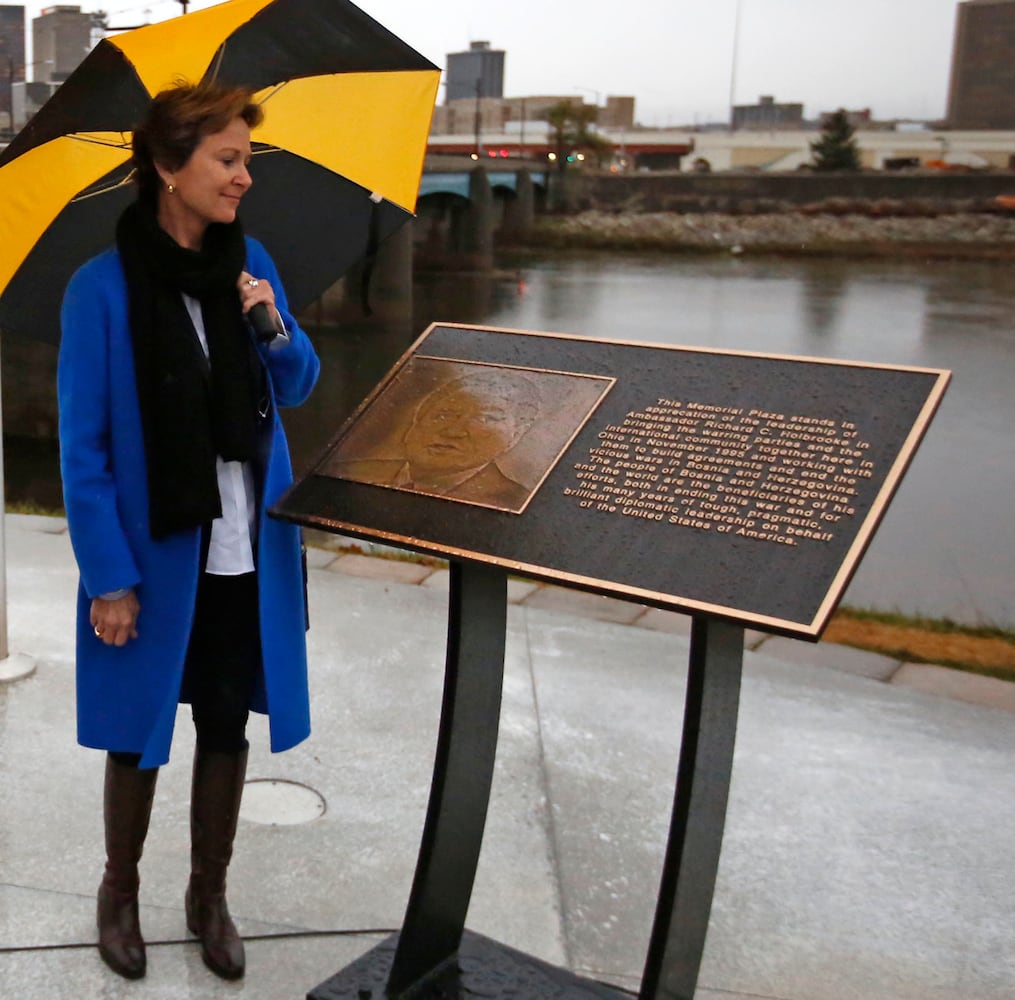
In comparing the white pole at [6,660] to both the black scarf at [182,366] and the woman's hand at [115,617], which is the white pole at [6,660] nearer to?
the woman's hand at [115,617]

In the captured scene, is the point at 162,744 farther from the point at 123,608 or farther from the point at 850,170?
the point at 850,170

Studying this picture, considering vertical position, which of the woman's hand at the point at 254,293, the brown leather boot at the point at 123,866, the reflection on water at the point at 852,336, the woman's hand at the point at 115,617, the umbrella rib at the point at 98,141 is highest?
the umbrella rib at the point at 98,141

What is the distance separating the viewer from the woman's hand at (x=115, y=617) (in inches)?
83.4

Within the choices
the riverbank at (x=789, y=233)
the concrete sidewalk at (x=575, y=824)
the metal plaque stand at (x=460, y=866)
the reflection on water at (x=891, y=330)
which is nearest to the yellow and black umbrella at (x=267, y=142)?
the metal plaque stand at (x=460, y=866)

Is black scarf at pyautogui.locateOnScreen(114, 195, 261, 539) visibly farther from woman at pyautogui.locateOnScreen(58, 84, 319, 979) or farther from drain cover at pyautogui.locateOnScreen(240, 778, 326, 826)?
drain cover at pyautogui.locateOnScreen(240, 778, 326, 826)

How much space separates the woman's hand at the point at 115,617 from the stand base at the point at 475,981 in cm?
78

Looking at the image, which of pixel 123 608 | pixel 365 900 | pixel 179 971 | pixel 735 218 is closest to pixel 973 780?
pixel 365 900

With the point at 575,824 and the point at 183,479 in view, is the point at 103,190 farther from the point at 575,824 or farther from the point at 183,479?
the point at 575,824

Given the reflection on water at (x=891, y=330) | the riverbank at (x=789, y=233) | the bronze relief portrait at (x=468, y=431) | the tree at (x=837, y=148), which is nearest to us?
the bronze relief portrait at (x=468, y=431)

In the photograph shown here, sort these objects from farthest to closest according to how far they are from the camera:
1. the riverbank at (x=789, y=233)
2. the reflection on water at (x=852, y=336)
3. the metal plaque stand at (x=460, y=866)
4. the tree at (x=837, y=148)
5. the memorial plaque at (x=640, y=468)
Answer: the tree at (x=837, y=148) → the riverbank at (x=789, y=233) → the reflection on water at (x=852, y=336) → the metal plaque stand at (x=460, y=866) → the memorial plaque at (x=640, y=468)

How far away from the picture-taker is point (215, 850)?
2.34 m

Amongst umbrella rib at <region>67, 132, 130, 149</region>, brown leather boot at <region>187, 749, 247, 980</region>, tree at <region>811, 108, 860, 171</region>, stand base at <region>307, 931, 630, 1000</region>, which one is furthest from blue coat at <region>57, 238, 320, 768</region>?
tree at <region>811, 108, 860, 171</region>

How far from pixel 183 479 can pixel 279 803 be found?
1.34 m

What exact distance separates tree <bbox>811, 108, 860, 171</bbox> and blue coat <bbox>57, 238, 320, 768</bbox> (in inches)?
2363
